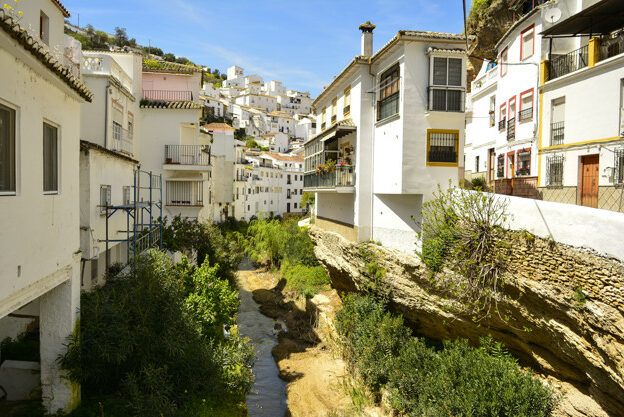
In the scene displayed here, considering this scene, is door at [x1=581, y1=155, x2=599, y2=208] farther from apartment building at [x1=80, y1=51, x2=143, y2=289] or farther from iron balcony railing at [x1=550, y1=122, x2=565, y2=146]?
apartment building at [x1=80, y1=51, x2=143, y2=289]

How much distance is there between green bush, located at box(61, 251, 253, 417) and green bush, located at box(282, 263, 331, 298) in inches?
558

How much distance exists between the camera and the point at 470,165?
30469 millimetres

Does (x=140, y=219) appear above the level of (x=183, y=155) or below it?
below

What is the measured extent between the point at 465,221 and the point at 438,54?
7.42 meters

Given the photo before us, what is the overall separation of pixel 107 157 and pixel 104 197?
4.69ft

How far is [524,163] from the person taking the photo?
21000 millimetres

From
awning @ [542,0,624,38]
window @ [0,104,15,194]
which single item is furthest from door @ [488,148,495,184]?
window @ [0,104,15,194]

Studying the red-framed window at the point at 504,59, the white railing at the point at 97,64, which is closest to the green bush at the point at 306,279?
the red-framed window at the point at 504,59

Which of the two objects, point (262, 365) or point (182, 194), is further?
point (182, 194)

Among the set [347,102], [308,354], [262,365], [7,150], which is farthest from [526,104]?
[7,150]

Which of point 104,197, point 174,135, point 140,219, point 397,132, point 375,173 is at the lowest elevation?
point 140,219

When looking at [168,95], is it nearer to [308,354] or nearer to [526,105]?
[308,354]

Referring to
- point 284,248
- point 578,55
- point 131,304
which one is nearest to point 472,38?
point 578,55

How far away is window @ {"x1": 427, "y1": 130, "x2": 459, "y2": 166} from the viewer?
1708 cm
